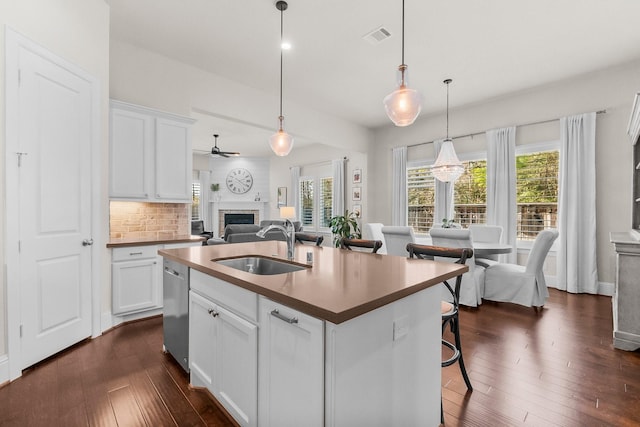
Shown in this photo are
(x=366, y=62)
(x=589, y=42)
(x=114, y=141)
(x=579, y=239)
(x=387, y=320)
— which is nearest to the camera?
(x=387, y=320)

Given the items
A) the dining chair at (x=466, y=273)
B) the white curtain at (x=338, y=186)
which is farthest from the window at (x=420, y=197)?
the dining chair at (x=466, y=273)

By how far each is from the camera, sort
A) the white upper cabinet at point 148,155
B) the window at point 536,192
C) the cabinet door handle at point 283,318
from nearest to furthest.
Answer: the cabinet door handle at point 283,318, the white upper cabinet at point 148,155, the window at point 536,192

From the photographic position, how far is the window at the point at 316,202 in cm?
829

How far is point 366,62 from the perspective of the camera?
13.2ft

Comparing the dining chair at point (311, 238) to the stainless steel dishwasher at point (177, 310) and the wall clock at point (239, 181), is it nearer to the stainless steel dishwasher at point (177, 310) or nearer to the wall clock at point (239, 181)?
the stainless steel dishwasher at point (177, 310)

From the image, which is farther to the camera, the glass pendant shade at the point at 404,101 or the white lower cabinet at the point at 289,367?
the glass pendant shade at the point at 404,101

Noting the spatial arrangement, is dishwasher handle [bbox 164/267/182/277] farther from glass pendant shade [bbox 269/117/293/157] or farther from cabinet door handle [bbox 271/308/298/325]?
glass pendant shade [bbox 269/117/293/157]

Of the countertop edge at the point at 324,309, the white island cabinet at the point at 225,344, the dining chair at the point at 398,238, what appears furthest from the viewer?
the dining chair at the point at 398,238

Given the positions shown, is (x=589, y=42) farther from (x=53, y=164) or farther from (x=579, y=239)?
(x=53, y=164)

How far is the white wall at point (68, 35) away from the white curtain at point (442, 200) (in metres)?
5.35

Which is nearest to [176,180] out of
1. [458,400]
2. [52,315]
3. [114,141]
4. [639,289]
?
[114,141]

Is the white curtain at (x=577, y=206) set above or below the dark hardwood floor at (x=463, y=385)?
above

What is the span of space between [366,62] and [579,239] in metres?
3.97

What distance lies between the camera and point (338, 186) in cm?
770
